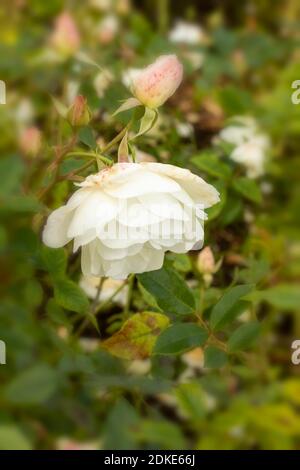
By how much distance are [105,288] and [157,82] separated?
0.26 meters

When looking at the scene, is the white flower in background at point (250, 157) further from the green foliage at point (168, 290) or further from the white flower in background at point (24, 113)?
the white flower in background at point (24, 113)

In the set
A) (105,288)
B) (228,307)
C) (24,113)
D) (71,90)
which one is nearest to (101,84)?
(71,90)

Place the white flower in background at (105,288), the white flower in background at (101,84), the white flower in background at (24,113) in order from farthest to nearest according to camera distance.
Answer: the white flower in background at (24,113), the white flower in background at (101,84), the white flower in background at (105,288)

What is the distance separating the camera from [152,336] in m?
0.60

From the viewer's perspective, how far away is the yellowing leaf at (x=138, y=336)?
0.60 m

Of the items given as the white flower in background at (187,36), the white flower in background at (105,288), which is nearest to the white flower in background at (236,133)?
the white flower in background at (105,288)

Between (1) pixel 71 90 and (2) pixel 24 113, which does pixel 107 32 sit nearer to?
(2) pixel 24 113

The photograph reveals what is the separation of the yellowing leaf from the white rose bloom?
0.35 feet

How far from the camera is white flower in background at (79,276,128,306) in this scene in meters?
0.70

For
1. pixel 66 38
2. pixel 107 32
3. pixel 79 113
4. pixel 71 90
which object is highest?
pixel 107 32

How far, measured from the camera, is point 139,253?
51 centimetres

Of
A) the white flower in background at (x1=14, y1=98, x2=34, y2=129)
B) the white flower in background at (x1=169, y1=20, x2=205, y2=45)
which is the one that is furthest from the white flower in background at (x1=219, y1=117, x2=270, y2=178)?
the white flower in background at (x1=169, y1=20, x2=205, y2=45)
